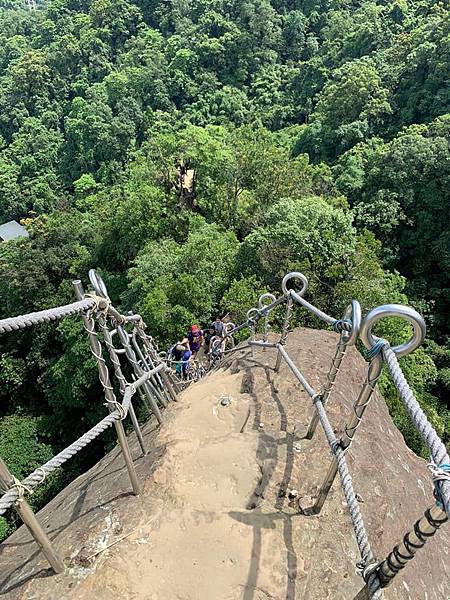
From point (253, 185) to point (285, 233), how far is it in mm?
6645

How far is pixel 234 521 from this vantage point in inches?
134

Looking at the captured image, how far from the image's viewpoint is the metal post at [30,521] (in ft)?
6.84

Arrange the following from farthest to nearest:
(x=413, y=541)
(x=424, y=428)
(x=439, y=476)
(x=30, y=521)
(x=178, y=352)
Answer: (x=178, y=352)
(x=30, y=521)
(x=424, y=428)
(x=413, y=541)
(x=439, y=476)

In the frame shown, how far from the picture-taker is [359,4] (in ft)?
165

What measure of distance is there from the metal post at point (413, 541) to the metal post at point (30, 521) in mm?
1672

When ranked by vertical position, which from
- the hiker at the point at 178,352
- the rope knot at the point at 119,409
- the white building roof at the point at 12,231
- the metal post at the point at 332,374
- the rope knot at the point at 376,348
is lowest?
the hiker at the point at 178,352

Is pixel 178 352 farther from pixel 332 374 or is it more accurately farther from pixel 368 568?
pixel 368 568

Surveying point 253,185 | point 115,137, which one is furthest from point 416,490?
point 115,137

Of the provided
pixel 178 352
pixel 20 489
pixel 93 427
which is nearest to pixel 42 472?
pixel 20 489

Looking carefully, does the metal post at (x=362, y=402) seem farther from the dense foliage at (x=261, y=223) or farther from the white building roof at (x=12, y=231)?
the white building roof at (x=12, y=231)

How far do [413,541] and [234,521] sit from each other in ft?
7.01

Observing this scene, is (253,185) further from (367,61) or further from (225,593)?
(367,61)

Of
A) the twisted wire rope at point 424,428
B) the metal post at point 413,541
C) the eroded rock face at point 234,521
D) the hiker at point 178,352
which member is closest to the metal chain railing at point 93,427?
the eroded rock face at point 234,521

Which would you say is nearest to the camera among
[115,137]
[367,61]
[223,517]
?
[223,517]
